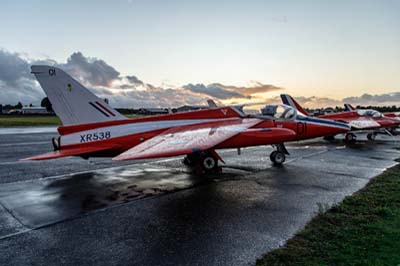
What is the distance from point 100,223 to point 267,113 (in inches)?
324

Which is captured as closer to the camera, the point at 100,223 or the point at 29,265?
the point at 29,265

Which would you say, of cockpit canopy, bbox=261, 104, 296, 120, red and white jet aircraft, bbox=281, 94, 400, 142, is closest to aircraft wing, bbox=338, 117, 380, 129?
red and white jet aircraft, bbox=281, 94, 400, 142

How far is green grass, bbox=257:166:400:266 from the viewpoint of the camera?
413 centimetres

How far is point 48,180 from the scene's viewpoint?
982 cm

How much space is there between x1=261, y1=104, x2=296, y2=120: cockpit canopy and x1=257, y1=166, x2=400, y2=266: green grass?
211 inches

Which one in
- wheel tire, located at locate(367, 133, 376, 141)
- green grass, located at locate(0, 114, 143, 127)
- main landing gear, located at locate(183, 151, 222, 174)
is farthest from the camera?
green grass, located at locate(0, 114, 143, 127)

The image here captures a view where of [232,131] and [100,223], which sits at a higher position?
[232,131]

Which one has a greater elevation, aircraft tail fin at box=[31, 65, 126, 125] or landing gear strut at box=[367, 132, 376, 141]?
aircraft tail fin at box=[31, 65, 126, 125]

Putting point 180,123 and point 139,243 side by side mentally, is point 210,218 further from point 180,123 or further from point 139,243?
point 180,123

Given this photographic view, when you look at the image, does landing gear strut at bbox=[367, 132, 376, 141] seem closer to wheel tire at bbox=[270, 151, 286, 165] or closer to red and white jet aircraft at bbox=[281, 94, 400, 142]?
red and white jet aircraft at bbox=[281, 94, 400, 142]

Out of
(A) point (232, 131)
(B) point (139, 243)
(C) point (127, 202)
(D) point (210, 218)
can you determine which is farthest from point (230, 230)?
(A) point (232, 131)

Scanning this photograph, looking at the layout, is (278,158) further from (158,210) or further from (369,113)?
(369,113)

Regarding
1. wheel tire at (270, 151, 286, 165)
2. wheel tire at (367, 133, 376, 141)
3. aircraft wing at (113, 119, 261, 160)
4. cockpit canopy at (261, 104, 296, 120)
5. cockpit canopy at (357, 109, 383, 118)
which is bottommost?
wheel tire at (367, 133, 376, 141)

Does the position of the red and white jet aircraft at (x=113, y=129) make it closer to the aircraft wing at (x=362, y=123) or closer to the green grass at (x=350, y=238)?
the green grass at (x=350, y=238)
